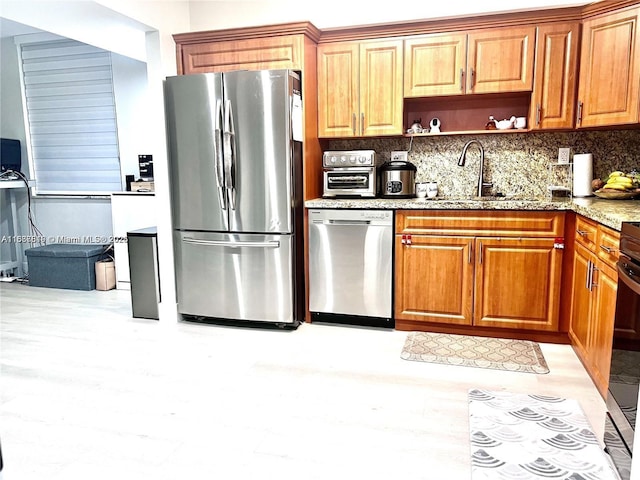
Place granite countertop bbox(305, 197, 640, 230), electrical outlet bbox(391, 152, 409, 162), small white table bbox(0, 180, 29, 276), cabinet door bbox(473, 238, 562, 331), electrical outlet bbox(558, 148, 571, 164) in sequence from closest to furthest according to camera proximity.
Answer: granite countertop bbox(305, 197, 640, 230)
cabinet door bbox(473, 238, 562, 331)
electrical outlet bbox(558, 148, 571, 164)
electrical outlet bbox(391, 152, 409, 162)
small white table bbox(0, 180, 29, 276)

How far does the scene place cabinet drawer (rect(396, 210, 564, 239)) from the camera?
3.12m

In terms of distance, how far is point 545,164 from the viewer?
371 centimetres

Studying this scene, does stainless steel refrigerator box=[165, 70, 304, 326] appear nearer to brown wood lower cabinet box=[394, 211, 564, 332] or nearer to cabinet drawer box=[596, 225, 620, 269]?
brown wood lower cabinet box=[394, 211, 564, 332]

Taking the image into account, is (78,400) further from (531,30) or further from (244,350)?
(531,30)

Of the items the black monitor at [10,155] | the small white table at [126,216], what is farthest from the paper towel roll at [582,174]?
the black monitor at [10,155]

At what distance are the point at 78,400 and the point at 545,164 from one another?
3.52m

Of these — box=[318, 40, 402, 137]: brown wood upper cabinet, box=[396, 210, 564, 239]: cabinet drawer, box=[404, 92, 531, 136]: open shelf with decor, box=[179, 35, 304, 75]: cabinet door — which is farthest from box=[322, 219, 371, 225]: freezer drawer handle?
box=[179, 35, 304, 75]: cabinet door

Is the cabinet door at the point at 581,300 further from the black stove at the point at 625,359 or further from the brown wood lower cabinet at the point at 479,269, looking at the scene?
the black stove at the point at 625,359

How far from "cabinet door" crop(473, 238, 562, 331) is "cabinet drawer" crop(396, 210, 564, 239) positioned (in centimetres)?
6

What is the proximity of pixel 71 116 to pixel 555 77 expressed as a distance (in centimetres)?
497

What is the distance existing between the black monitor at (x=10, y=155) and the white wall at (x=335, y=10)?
9.61ft

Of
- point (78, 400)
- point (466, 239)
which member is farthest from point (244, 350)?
point (466, 239)

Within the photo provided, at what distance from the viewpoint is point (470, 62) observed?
11.3 ft

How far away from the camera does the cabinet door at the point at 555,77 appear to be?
10.7 ft
